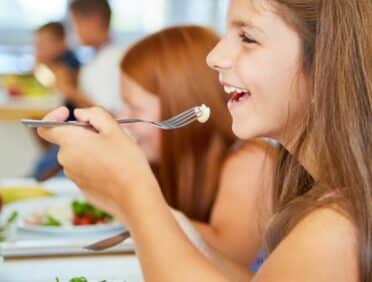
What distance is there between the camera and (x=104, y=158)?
0.95m

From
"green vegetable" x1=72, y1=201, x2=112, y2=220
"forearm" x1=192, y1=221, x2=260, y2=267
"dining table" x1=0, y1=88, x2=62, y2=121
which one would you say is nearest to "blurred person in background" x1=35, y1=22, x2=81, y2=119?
"dining table" x1=0, y1=88, x2=62, y2=121

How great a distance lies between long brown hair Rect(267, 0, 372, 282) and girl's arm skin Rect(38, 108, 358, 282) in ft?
0.09

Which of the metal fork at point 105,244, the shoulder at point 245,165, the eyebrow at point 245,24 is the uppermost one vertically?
the eyebrow at point 245,24

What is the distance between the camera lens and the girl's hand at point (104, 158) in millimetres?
922

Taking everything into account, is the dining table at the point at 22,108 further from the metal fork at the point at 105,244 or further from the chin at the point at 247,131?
the chin at the point at 247,131

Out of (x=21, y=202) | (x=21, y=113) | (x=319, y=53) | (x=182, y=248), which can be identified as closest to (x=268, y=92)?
(x=319, y=53)

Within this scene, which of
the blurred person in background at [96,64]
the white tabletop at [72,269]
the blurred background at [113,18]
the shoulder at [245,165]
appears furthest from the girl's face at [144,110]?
the blurred background at [113,18]

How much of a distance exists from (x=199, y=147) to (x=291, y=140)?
65 centimetres

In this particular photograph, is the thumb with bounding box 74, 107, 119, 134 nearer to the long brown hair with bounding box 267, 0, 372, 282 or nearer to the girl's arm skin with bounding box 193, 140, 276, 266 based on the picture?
the long brown hair with bounding box 267, 0, 372, 282

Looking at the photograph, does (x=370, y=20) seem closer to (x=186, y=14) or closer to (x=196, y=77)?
(x=196, y=77)

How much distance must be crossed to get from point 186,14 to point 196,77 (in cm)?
341

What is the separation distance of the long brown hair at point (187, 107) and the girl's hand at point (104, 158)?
60cm

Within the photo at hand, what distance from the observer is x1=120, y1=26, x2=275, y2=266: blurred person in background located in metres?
1.56

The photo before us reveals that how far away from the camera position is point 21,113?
358 cm
